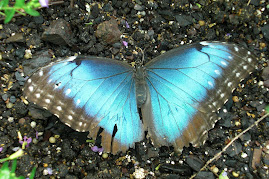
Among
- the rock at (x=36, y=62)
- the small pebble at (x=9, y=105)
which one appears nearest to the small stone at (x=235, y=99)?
the rock at (x=36, y=62)

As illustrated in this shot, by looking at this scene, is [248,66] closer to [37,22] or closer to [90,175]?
[90,175]

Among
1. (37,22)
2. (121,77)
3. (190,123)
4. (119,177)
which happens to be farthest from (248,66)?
(37,22)

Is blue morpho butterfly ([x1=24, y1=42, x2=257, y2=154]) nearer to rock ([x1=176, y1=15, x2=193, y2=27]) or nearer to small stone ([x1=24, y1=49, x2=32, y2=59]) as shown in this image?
small stone ([x1=24, y1=49, x2=32, y2=59])

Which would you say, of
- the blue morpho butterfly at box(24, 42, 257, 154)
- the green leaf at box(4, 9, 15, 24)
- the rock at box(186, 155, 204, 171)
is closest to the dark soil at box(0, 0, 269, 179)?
the rock at box(186, 155, 204, 171)

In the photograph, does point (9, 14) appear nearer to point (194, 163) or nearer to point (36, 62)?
point (36, 62)

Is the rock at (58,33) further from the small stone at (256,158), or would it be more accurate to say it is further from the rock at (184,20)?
the small stone at (256,158)
